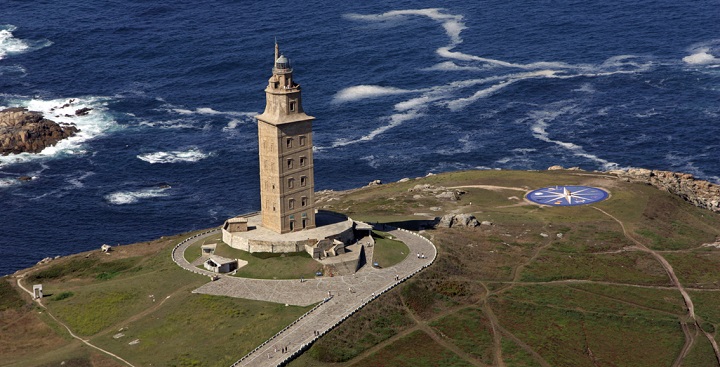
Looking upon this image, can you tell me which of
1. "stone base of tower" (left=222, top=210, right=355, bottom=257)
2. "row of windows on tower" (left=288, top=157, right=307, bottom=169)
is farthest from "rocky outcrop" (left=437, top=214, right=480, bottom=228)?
"row of windows on tower" (left=288, top=157, right=307, bottom=169)

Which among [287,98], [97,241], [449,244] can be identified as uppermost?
[287,98]

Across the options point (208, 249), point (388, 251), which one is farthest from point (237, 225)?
point (388, 251)

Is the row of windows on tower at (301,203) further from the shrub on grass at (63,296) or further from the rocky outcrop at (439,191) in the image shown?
the rocky outcrop at (439,191)

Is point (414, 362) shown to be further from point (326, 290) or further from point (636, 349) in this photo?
point (636, 349)

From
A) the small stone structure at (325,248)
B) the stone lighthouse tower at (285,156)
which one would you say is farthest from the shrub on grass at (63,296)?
the small stone structure at (325,248)

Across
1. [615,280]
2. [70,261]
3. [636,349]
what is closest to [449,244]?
[615,280]

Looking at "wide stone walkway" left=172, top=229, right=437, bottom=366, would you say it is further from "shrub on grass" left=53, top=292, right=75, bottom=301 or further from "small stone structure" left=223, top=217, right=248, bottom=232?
"shrub on grass" left=53, top=292, right=75, bottom=301

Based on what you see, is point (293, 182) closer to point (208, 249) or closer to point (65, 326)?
point (208, 249)
